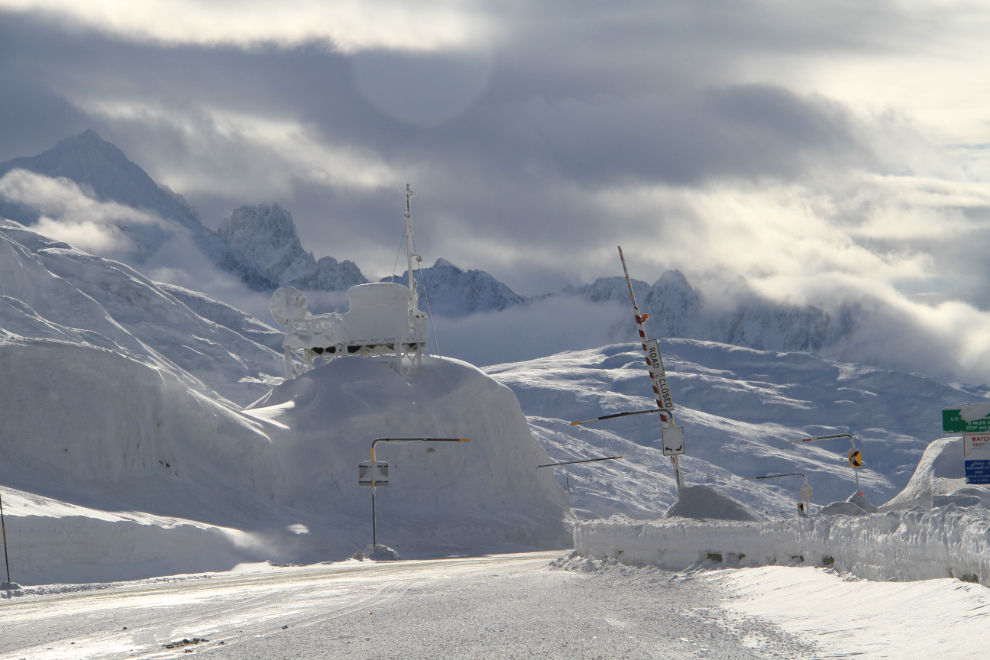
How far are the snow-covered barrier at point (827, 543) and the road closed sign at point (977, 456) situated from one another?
9079 millimetres

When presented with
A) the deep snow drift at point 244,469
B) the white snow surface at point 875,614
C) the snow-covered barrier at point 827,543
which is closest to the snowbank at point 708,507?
the snow-covered barrier at point 827,543

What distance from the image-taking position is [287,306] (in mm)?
57281

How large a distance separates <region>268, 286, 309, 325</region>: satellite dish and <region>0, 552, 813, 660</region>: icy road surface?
128ft

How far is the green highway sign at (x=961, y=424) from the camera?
79.7ft

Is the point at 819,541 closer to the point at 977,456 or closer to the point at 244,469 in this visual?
the point at 977,456

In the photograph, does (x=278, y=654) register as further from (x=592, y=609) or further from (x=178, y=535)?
(x=178, y=535)

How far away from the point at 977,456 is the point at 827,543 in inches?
490

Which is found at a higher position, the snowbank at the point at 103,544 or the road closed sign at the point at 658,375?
the road closed sign at the point at 658,375

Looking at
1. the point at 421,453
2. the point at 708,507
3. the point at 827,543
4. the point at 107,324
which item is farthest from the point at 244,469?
the point at 107,324

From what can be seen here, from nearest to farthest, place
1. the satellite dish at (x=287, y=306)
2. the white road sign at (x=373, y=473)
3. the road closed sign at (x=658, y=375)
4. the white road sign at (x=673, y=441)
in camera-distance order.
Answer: the white road sign at (x=673, y=441) < the road closed sign at (x=658, y=375) < the white road sign at (x=373, y=473) < the satellite dish at (x=287, y=306)

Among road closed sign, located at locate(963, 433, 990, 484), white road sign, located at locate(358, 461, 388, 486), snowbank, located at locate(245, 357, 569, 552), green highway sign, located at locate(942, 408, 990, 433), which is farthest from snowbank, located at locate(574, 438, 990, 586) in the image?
snowbank, located at locate(245, 357, 569, 552)

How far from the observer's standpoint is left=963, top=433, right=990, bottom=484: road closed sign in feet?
79.4

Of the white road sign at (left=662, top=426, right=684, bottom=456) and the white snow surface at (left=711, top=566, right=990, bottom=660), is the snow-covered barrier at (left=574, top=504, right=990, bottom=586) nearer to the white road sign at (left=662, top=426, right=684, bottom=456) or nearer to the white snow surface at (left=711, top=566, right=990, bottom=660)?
the white snow surface at (left=711, top=566, right=990, bottom=660)

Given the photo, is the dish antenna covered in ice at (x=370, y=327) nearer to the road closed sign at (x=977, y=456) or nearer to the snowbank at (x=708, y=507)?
the snowbank at (x=708, y=507)
